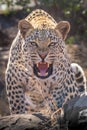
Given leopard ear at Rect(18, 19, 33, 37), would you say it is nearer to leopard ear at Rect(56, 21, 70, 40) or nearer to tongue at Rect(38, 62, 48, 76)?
leopard ear at Rect(56, 21, 70, 40)

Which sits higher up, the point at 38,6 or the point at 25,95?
the point at 38,6

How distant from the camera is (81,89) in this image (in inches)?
365

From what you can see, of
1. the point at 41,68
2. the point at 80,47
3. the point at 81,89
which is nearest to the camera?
the point at 41,68

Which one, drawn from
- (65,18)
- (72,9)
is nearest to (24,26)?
(72,9)

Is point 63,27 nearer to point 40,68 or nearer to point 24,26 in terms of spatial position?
point 24,26

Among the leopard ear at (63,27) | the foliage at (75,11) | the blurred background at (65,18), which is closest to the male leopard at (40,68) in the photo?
the leopard ear at (63,27)

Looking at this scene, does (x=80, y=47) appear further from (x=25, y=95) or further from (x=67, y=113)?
(x=67, y=113)

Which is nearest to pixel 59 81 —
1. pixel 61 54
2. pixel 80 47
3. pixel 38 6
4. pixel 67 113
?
pixel 61 54

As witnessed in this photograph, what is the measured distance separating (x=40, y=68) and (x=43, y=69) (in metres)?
0.04

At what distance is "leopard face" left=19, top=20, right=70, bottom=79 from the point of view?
26.6 feet

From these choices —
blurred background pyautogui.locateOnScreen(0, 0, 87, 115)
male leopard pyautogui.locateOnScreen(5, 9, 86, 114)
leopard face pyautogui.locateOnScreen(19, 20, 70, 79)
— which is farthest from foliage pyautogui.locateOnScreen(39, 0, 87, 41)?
leopard face pyautogui.locateOnScreen(19, 20, 70, 79)

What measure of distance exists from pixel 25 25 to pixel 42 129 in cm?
236

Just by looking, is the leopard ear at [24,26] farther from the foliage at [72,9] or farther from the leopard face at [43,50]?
the foliage at [72,9]

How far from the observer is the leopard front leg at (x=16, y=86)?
8.53 metres
